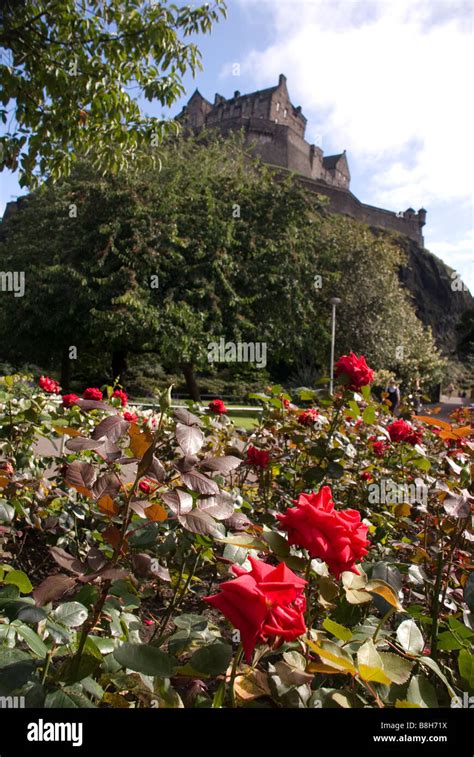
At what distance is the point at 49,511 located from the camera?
267 centimetres

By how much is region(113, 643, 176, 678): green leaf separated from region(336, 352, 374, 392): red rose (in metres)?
1.46

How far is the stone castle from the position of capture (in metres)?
54.2

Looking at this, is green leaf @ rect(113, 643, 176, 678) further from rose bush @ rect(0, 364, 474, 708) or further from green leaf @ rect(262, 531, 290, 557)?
green leaf @ rect(262, 531, 290, 557)

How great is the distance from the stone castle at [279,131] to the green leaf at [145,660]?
5444 centimetres

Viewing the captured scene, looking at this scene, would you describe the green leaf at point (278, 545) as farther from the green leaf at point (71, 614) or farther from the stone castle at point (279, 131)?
the stone castle at point (279, 131)

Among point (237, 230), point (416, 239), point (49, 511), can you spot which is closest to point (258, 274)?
point (237, 230)

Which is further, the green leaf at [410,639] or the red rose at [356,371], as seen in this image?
the red rose at [356,371]

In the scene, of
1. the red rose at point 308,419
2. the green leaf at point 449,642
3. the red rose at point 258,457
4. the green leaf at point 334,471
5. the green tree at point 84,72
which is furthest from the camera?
the green tree at point 84,72

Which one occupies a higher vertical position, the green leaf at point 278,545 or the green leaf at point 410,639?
the green leaf at point 278,545

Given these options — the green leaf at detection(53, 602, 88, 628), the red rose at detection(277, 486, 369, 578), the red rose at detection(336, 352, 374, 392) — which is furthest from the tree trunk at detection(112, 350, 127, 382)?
the red rose at detection(277, 486, 369, 578)

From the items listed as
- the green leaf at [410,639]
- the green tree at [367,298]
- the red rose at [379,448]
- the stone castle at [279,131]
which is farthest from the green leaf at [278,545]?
the stone castle at [279,131]

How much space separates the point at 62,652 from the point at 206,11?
19.6ft

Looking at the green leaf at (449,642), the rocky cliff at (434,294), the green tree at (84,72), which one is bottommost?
the green leaf at (449,642)

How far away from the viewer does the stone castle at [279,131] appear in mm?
54219
